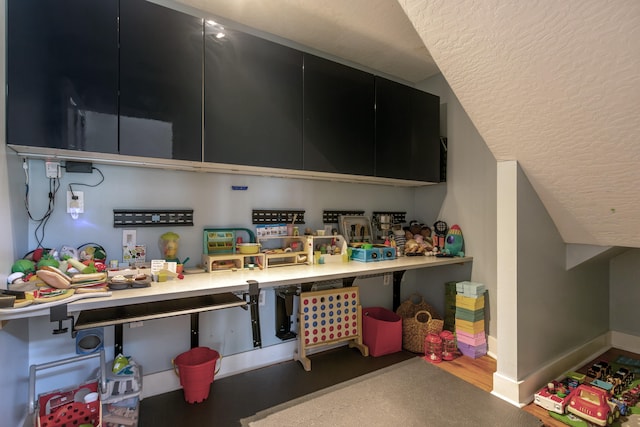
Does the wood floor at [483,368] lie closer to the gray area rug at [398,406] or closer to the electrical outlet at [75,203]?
the gray area rug at [398,406]

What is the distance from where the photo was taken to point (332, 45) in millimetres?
2340

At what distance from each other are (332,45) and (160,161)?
1.60 metres

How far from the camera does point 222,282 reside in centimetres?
152

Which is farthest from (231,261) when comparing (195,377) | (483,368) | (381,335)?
(483,368)

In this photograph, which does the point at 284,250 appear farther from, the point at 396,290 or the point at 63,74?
the point at 63,74

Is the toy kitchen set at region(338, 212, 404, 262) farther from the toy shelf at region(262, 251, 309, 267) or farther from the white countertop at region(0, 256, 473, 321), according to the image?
the toy shelf at region(262, 251, 309, 267)

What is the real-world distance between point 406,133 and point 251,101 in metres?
1.30

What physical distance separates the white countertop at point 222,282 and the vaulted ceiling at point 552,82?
97cm

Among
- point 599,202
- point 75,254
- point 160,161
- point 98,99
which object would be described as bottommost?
point 75,254

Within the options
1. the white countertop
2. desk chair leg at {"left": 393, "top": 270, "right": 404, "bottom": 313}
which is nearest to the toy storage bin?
desk chair leg at {"left": 393, "top": 270, "right": 404, "bottom": 313}

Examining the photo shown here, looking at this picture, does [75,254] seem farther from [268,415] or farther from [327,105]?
[327,105]

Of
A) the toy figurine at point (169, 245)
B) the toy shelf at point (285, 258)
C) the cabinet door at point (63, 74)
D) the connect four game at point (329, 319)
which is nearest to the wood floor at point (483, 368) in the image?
the connect four game at point (329, 319)

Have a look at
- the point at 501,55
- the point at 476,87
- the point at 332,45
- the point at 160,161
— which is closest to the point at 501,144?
the point at 476,87

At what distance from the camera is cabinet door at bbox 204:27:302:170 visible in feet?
5.29
